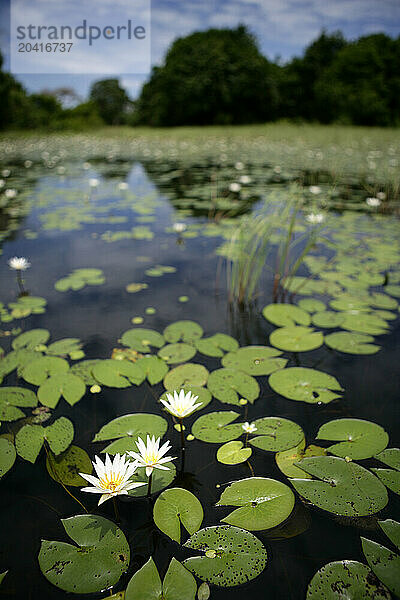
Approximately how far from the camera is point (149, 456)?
72 cm

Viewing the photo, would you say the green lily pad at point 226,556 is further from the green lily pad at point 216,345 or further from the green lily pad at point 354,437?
the green lily pad at point 216,345

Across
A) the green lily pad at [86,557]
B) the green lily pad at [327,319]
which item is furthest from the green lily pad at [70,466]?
the green lily pad at [327,319]

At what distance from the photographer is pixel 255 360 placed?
1292mm

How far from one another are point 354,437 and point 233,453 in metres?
0.35

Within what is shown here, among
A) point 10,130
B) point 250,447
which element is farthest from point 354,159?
point 10,130

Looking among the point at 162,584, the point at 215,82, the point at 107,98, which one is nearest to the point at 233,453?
the point at 162,584

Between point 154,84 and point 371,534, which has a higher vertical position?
point 154,84

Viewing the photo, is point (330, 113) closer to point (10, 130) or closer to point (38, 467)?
point (10, 130)

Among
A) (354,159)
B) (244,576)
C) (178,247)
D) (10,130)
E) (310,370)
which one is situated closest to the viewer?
(244,576)

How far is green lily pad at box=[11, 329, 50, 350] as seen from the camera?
1.37 metres

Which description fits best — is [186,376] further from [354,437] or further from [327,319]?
[327,319]

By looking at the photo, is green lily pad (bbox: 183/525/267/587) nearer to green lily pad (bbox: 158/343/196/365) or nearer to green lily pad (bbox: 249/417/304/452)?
green lily pad (bbox: 249/417/304/452)

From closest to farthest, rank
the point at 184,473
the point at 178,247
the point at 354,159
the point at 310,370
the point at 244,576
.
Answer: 1. the point at 244,576
2. the point at 184,473
3. the point at 310,370
4. the point at 178,247
5. the point at 354,159

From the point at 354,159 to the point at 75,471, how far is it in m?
7.05
